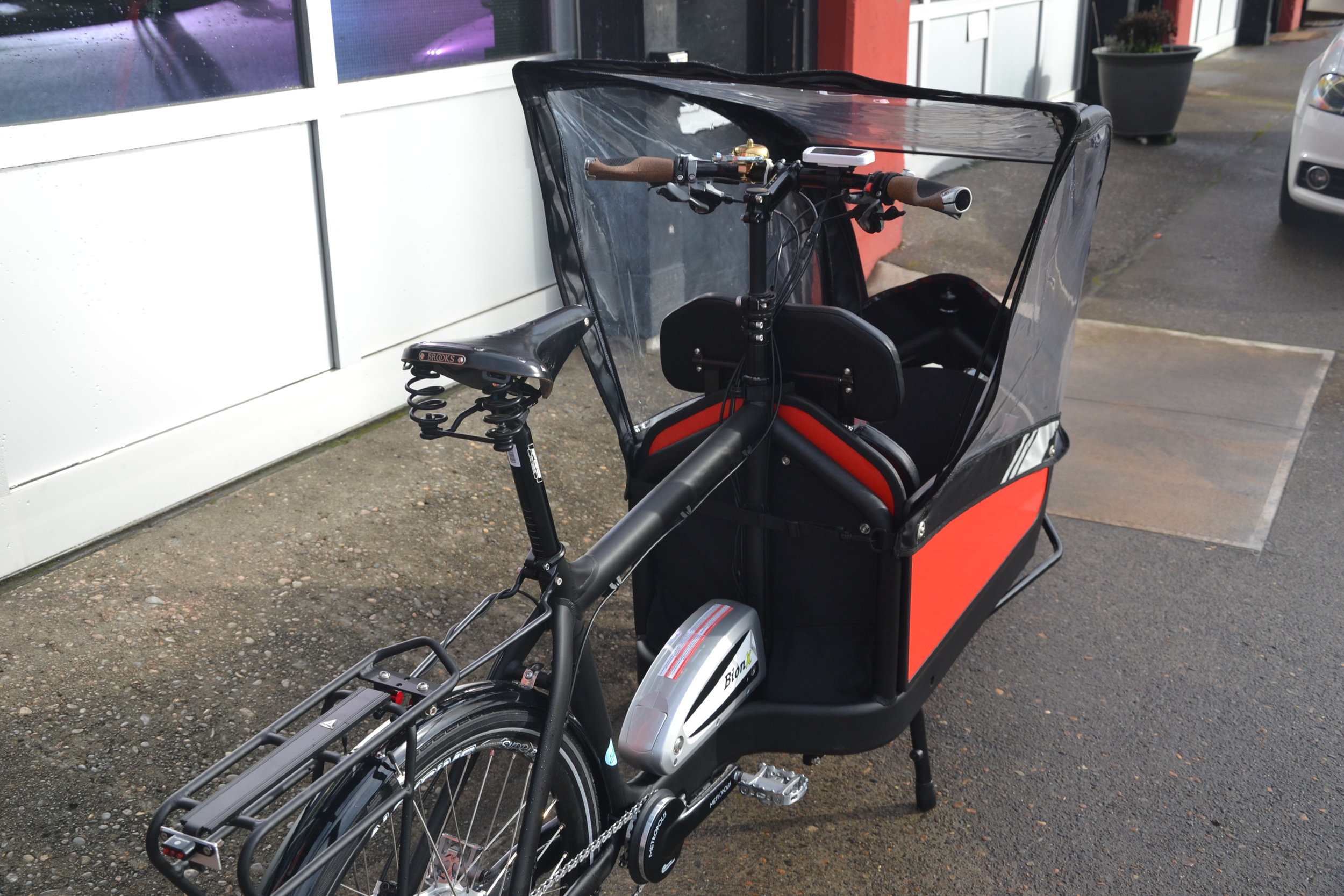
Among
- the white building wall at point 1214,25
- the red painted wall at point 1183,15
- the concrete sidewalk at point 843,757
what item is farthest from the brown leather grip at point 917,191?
the white building wall at point 1214,25

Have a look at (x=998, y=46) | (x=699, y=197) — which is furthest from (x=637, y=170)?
(x=998, y=46)

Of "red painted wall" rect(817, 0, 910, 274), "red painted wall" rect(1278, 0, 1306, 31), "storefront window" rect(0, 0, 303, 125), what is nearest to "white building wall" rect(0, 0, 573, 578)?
"storefront window" rect(0, 0, 303, 125)

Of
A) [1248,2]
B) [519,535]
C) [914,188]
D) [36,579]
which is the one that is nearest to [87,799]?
[36,579]

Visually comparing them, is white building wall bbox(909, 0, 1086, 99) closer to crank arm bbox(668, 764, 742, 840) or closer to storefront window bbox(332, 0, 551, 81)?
storefront window bbox(332, 0, 551, 81)

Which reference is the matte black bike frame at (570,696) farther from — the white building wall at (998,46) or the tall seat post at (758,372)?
the white building wall at (998,46)

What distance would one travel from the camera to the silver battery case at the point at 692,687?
2488 mm

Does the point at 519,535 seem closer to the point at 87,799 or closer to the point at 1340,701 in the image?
the point at 87,799

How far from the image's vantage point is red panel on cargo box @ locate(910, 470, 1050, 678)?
2.68m

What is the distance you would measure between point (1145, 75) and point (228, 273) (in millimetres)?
8163

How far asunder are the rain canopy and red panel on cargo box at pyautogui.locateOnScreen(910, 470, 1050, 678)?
0.20 metres

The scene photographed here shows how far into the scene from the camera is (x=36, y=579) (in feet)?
12.0

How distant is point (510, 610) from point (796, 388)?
1552 mm

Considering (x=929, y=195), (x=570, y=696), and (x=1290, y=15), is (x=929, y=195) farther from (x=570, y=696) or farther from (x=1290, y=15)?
(x=1290, y=15)

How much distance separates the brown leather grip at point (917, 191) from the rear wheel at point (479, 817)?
1.21 meters
